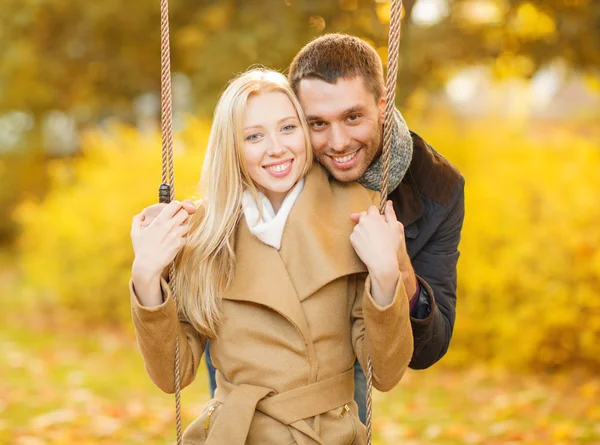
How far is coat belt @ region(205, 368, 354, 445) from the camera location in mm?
2164

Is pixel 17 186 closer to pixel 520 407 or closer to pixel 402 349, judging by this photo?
pixel 520 407

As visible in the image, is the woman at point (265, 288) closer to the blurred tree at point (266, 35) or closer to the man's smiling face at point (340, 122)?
the man's smiling face at point (340, 122)

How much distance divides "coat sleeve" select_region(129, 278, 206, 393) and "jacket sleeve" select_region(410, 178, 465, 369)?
26.8 inches

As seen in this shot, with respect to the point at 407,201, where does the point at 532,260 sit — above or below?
above

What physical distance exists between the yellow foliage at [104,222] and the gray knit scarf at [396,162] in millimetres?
4405

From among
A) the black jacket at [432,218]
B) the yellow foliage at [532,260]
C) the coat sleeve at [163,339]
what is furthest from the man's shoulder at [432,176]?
the yellow foliage at [532,260]

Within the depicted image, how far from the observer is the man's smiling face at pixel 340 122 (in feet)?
7.68

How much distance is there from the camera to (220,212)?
2322 mm

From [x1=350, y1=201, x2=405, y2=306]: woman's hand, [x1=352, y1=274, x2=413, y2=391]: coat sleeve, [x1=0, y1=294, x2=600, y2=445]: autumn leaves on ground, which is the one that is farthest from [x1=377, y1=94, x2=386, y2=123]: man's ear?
[x1=0, y1=294, x2=600, y2=445]: autumn leaves on ground

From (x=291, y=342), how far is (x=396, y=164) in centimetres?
73

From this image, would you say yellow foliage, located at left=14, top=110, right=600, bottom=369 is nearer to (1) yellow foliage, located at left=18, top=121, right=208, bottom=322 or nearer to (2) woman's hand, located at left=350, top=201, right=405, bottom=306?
(1) yellow foliage, located at left=18, top=121, right=208, bottom=322

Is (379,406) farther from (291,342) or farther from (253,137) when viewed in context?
(253,137)

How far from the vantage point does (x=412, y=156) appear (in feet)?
8.94

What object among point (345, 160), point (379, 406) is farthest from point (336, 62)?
Answer: point (379, 406)
